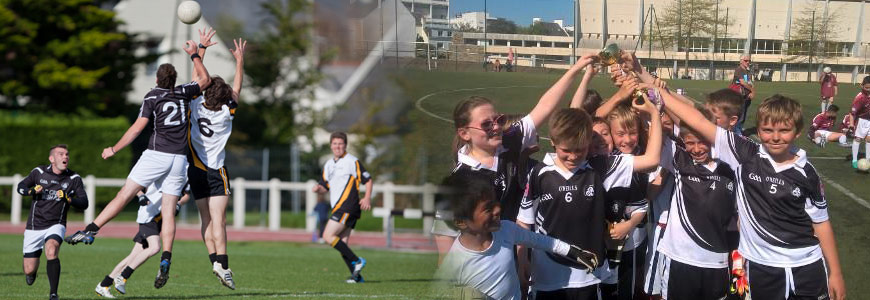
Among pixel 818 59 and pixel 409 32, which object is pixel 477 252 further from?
pixel 818 59

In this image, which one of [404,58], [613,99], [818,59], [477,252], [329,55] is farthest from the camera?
[329,55]

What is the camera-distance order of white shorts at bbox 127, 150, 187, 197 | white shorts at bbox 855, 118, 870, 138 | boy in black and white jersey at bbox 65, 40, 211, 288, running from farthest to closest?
white shorts at bbox 127, 150, 187, 197 < boy in black and white jersey at bbox 65, 40, 211, 288 < white shorts at bbox 855, 118, 870, 138

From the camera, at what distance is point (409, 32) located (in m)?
4.07

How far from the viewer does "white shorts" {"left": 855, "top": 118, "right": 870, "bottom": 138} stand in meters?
4.93

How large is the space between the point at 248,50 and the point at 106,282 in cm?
1660

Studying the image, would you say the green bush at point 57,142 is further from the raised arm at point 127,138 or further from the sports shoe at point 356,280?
the raised arm at point 127,138

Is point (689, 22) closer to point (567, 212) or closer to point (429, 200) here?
point (567, 212)

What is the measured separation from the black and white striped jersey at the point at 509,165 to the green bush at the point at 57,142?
737 inches

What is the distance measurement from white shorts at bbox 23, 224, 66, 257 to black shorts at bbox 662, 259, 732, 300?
187 inches

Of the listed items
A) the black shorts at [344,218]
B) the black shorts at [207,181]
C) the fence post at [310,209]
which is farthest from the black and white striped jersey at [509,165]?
the fence post at [310,209]

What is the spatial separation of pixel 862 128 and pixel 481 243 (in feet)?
7.49

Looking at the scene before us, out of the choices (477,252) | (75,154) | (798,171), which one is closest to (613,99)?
(798,171)

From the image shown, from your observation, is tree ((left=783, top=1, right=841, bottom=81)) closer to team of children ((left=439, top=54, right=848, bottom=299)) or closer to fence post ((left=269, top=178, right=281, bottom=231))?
team of children ((left=439, top=54, right=848, bottom=299))

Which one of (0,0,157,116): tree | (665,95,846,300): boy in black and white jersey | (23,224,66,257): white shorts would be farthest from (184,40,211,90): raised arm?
(0,0,157,116): tree
